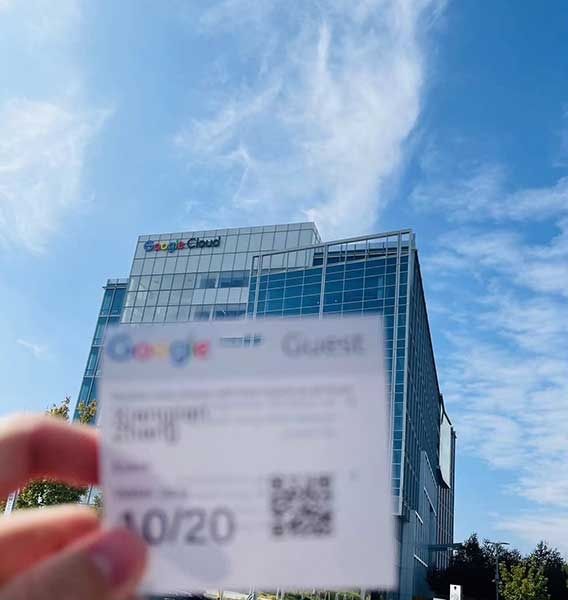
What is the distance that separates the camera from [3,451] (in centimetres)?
180

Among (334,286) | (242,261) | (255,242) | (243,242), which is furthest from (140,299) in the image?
(334,286)

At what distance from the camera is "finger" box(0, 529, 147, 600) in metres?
1.48

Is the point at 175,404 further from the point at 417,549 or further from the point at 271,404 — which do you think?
the point at 417,549

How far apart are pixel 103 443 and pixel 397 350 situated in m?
46.6

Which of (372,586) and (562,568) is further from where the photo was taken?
(562,568)

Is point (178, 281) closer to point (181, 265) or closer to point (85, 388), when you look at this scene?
point (181, 265)

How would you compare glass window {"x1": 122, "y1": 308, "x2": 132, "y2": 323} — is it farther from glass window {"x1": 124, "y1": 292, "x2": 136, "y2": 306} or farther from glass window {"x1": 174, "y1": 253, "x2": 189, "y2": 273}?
glass window {"x1": 174, "y1": 253, "x2": 189, "y2": 273}

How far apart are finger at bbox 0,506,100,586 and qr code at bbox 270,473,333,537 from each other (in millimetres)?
578

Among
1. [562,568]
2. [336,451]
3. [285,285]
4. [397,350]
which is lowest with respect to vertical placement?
[336,451]

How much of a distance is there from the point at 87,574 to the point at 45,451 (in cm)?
49

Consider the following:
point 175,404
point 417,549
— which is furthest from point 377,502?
point 417,549

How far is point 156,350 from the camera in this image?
1763mm

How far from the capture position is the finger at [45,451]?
181 cm

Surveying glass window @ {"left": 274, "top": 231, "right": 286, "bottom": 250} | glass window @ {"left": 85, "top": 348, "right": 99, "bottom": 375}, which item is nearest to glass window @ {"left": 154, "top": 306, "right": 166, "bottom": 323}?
glass window @ {"left": 85, "top": 348, "right": 99, "bottom": 375}
